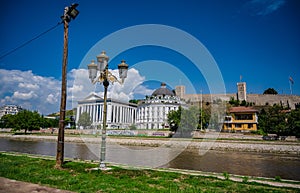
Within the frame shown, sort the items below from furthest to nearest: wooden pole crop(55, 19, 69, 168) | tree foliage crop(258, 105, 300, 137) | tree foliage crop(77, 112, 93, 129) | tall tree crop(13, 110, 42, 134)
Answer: tree foliage crop(77, 112, 93, 129) → tall tree crop(13, 110, 42, 134) → tree foliage crop(258, 105, 300, 137) → wooden pole crop(55, 19, 69, 168)

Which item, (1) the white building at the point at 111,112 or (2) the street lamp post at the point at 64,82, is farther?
(1) the white building at the point at 111,112

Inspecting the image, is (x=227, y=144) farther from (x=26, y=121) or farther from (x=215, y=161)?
(x=26, y=121)

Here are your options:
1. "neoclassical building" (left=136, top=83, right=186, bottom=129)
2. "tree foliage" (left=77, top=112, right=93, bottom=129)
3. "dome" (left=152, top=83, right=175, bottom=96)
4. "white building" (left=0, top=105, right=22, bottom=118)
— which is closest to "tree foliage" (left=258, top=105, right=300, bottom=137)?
"neoclassical building" (left=136, top=83, right=186, bottom=129)

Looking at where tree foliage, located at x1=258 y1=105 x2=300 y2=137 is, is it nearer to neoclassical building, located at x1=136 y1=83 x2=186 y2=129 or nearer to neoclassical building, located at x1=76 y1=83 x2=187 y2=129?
neoclassical building, located at x1=76 y1=83 x2=187 y2=129

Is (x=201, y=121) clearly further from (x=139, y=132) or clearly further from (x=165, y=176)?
(x=165, y=176)

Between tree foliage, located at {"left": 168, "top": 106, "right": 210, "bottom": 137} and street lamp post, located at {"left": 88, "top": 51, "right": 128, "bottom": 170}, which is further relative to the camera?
tree foliage, located at {"left": 168, "top": 106, "right": 210, "bottom": 137}

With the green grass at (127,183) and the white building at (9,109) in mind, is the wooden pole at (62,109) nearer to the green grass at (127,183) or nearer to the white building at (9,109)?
the green grass at (127,183)

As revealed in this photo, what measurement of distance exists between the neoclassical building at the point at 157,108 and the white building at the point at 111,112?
9.34 metres

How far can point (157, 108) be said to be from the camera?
85.7 metres

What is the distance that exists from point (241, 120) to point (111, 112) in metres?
56.1

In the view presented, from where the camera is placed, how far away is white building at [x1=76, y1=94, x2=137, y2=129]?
9338 cm

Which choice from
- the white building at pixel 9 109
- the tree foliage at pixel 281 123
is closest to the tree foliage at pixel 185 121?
the tree foliage at pixel 281 123

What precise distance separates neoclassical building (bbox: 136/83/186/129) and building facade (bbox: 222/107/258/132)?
27686mm

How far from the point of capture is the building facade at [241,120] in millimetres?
52031
